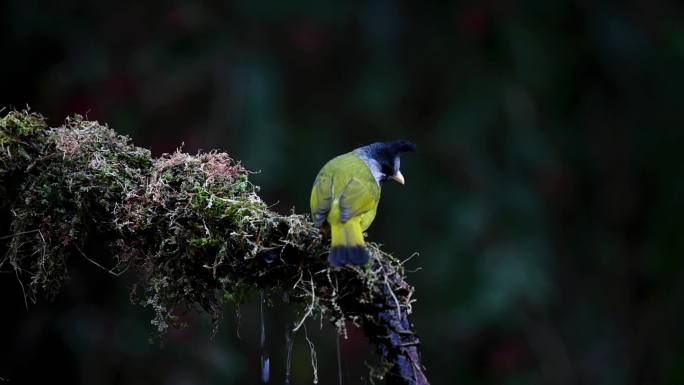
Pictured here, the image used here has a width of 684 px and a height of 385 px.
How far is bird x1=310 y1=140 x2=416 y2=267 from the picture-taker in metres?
2.24

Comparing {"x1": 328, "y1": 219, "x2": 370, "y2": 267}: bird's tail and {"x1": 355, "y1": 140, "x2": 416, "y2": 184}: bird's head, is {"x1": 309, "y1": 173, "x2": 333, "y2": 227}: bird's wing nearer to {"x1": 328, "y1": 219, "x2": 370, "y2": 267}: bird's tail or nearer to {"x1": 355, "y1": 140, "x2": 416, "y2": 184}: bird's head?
{"x1": 328, "y1": 219, "x2": 370, "y2": 267}: bird's tail

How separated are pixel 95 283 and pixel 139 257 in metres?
4.59

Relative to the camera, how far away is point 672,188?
8.05m

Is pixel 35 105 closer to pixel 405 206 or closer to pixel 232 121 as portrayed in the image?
pixel 232 121

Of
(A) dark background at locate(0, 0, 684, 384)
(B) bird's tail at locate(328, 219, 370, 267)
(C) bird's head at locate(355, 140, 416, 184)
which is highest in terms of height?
(A) dark background at locate(0, 0, 684, 384)

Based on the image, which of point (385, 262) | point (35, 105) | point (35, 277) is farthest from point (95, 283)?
point (385, 262)

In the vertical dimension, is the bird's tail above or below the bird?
below

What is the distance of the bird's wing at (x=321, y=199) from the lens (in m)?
2.80

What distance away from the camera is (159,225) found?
7.84ft

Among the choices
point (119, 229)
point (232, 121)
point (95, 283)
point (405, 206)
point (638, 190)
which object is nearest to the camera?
point (119, 229)

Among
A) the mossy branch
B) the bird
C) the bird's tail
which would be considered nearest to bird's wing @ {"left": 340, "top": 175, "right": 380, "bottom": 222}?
the bird

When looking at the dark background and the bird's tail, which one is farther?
the dark background

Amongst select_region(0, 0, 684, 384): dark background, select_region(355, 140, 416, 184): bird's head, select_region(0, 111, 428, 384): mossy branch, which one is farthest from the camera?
select_region(0, 0, 684, 384): dark background

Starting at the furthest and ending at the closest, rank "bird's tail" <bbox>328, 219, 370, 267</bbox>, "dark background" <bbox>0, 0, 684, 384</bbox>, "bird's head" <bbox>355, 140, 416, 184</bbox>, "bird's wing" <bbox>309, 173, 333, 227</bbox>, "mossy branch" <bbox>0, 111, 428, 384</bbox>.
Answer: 1. "dark background" <bbox>0, 0, 684, 384</bbox>
2. "bird's head" <bbox>355, 140, 416, 184</bbox>
3. "bird's wing" <bbox>309, 173, 333, 227</bbox>
4. "mossy branch" <bbox>0, 111, 428, 384</bbox>
5. "bird's tail" <bbox>328, 219, 370, 267</bbox>
